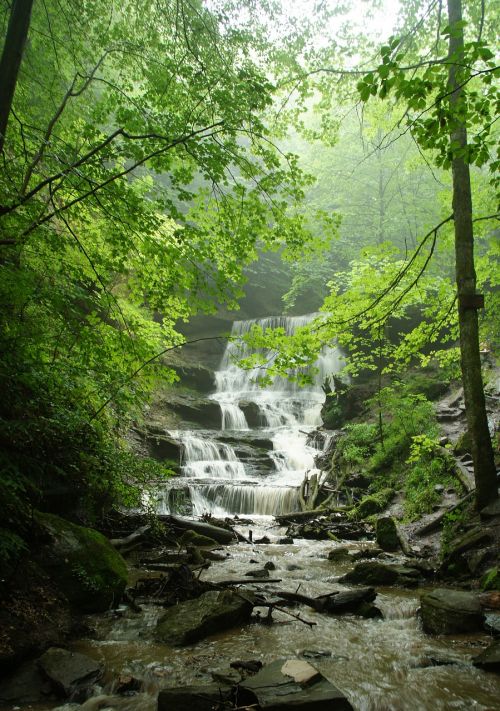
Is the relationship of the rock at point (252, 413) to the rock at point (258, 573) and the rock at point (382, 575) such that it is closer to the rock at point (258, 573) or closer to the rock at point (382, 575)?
the rock at point (258, 573)

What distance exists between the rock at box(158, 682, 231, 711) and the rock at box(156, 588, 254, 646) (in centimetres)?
138

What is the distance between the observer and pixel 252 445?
62.3ft

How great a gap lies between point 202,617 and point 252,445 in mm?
14545

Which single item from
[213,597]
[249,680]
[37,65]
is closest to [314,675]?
[249,680]

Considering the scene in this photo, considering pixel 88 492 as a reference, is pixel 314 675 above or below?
below

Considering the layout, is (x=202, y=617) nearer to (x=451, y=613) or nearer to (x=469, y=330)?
(x=451, y=613)

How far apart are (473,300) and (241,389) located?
2215cm

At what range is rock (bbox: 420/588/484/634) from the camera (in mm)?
4371

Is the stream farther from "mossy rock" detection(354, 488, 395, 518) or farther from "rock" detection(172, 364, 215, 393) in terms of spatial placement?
"rock" detection(172, 364, 215, 393)

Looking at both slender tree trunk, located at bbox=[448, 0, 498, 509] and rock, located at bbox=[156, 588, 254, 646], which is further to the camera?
slender tree trunk, located at bbox=[448, 0, 498, 509]

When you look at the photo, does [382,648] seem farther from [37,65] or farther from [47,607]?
→ [37,65]

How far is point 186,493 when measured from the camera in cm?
1311

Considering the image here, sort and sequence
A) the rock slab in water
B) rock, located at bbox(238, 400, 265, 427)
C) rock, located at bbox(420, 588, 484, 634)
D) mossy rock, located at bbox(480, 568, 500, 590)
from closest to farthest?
1. the rock slab in water
2. rock, located at bbox(420, 588, 484, 634)
3. mossy rock, located at bbox(480, 568, 500, 590)
4. rock, located at bbox(238, 400, 265, 427)

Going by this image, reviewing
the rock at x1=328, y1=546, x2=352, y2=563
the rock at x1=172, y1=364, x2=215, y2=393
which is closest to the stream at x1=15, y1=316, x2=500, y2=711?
the rock at x1=328, y1=546, x2=352, y2=563
